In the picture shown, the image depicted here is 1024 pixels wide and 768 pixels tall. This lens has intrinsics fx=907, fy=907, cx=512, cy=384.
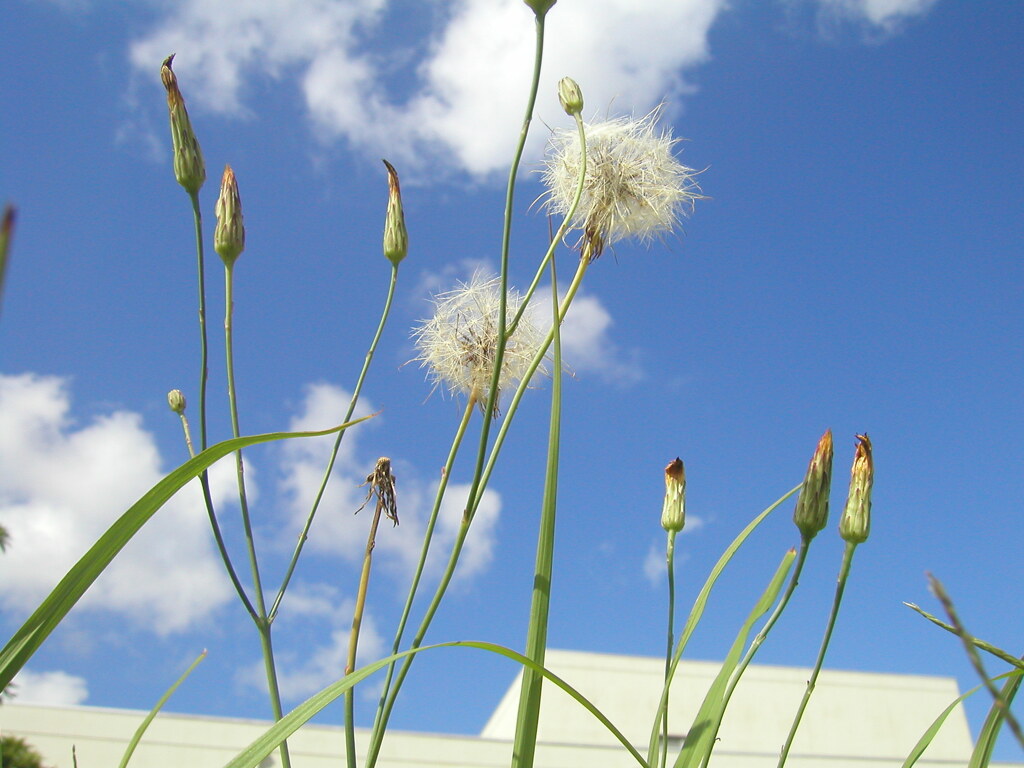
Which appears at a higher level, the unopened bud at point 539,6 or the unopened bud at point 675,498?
the unopened bud at point 539,6

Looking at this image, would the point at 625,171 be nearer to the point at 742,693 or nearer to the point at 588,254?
the point at 588,254

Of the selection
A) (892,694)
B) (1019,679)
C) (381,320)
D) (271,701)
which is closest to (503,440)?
(381,320)

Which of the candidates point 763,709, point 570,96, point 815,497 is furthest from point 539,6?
point 763,709

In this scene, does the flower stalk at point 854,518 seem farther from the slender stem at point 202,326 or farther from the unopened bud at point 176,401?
the unopened bud at point 176,401

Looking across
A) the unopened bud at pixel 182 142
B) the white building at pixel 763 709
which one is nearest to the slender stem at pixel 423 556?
the unopened bud at pixel 182 142

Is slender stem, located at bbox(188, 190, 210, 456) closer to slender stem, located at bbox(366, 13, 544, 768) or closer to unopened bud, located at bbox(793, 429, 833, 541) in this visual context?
slender stem, located at bbox(366, 13, 544, 768)

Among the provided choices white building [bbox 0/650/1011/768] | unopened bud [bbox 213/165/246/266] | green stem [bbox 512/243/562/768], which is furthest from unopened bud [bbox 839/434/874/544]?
white building [bbox 0/650/1011/768]
